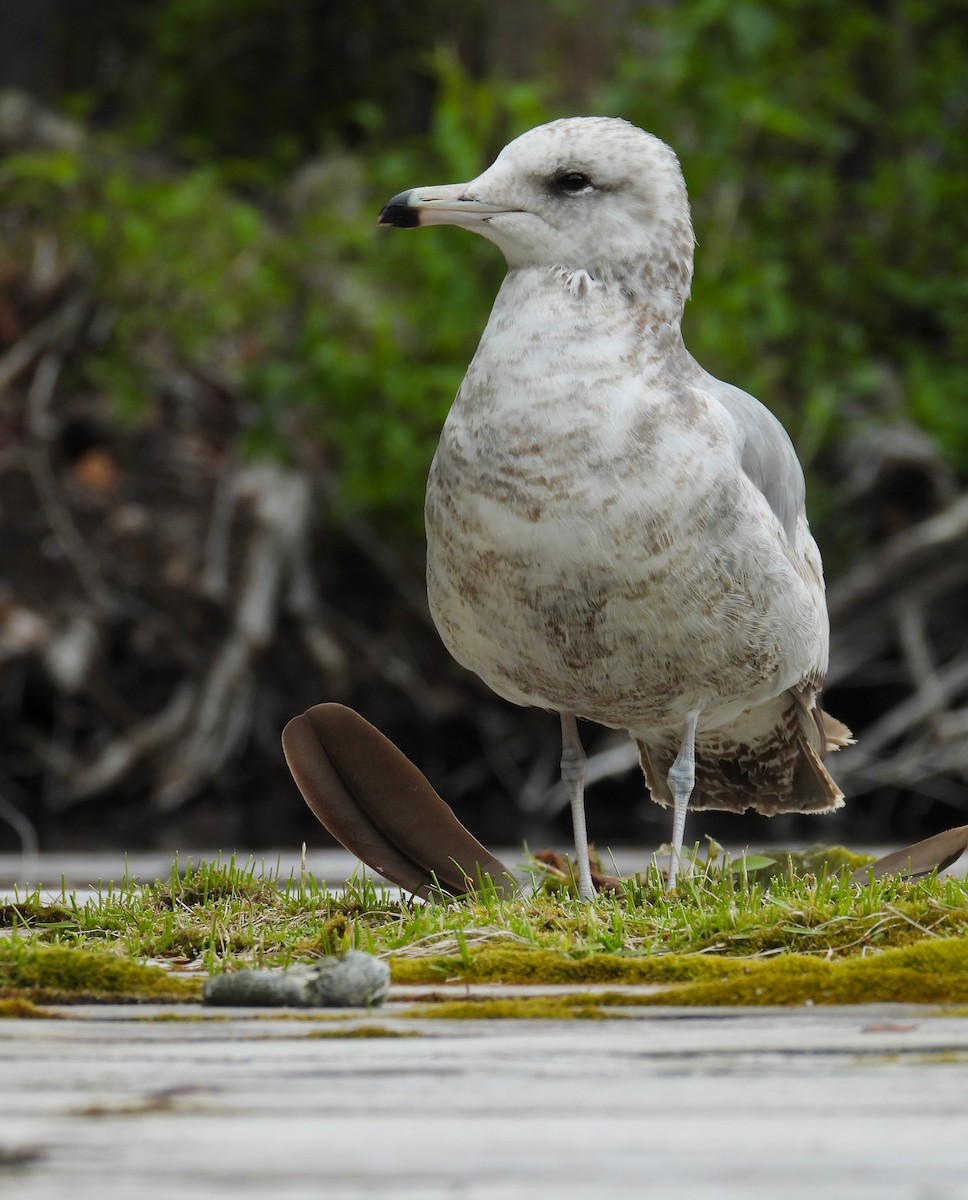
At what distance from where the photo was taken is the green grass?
2389 mm

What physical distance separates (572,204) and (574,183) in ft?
0.17

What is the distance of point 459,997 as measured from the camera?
2369 millimetres

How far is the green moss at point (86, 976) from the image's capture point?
7.88ft

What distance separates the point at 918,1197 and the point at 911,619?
7.59 m

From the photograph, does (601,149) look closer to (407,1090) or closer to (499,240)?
(499,240)

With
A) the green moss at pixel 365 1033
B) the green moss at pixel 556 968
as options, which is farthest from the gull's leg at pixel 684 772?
the green moss at pixel 365 1033

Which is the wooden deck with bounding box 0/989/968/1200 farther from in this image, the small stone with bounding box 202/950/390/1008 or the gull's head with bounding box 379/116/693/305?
the gull's head with bounding box 379/116/693/305

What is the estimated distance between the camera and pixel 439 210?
3.54 m

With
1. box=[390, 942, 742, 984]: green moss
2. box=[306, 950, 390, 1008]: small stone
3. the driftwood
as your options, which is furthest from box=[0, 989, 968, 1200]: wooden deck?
the driftwood

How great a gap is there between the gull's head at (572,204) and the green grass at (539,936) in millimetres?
1307

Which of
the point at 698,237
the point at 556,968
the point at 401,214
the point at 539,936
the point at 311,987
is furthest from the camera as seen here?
the point at 698,237

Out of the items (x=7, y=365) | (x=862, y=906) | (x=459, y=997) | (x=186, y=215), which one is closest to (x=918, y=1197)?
(x=459, y=997)

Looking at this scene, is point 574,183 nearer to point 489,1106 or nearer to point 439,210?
point 439,210

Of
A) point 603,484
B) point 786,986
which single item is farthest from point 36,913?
point 786,986
